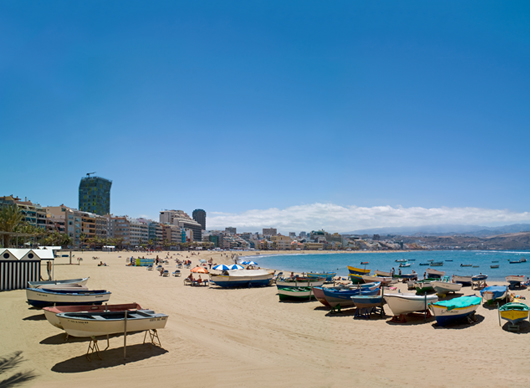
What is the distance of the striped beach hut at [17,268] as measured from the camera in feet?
68.6

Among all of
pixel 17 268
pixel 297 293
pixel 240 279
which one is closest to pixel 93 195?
pixel 240 279

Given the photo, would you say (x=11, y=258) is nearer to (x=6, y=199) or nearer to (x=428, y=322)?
(x=428, y=322)

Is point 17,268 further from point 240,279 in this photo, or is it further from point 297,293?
point 297,293

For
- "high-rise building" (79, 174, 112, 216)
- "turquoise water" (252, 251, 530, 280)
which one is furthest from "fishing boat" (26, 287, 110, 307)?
"high-rise building" (79, 174, 112, 216)

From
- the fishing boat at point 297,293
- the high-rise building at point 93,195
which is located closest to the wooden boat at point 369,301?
the fishing boat at point 297,293

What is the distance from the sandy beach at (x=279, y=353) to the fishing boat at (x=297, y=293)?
16.0 feet

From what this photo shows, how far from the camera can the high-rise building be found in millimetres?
183700

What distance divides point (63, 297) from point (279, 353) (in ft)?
32.8

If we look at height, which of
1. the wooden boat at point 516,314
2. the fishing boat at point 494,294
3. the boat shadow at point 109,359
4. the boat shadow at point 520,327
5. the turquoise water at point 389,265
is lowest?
the turquoise water at point 389,265

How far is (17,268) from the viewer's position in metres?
21.7

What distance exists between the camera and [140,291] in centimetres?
2453

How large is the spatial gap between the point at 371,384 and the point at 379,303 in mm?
9315

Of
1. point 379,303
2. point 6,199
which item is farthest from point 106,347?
point 6,199

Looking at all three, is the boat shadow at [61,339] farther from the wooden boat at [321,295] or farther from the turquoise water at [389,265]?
the turquoise water at [389,265]
